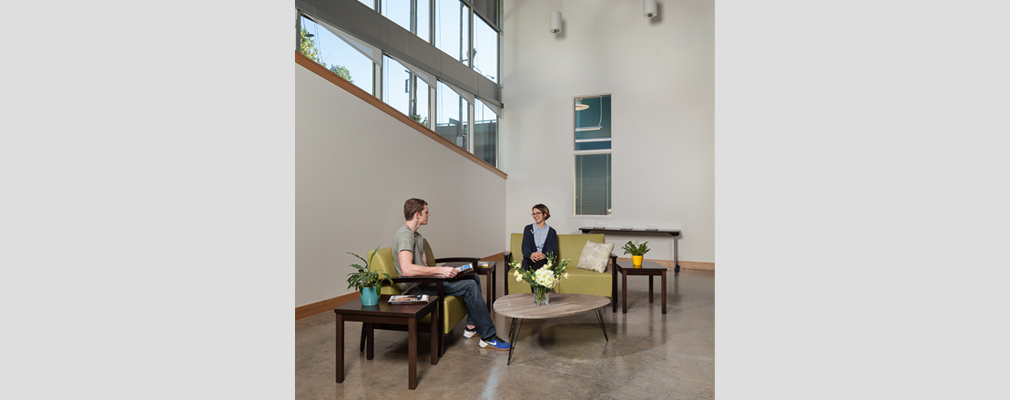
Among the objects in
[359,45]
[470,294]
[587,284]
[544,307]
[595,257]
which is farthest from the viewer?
[359,45]

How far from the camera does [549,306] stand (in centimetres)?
347

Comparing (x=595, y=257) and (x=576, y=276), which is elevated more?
(x=595, y=257)

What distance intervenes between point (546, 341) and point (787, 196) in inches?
129

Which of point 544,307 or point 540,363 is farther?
point 544,307

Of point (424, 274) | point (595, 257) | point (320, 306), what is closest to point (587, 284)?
point (595, 257)

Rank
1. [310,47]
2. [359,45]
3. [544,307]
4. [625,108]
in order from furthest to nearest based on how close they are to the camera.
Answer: [625,108]
[359,45]
[310,47]
[544,307]

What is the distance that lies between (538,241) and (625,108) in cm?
453

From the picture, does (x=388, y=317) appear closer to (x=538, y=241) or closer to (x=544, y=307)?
(x=544, y=307)

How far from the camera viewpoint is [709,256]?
26.2ft

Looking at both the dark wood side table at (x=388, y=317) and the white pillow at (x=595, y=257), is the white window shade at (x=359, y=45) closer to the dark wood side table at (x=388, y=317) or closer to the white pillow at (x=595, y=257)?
the dark wood side table at (x=388, y=317)

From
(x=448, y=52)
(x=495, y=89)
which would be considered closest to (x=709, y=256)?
(x=495, y=89)

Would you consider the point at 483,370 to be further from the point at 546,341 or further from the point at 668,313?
the point at 668,313

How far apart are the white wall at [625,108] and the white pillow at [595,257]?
367cm

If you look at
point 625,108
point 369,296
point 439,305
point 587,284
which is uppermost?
point 625,108
